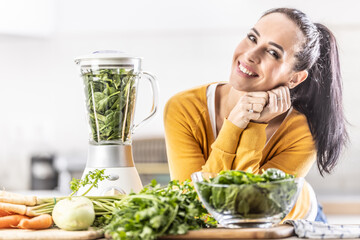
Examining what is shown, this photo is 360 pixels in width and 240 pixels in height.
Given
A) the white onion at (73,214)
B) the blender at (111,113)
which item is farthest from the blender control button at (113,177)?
the white onion at (73,214)

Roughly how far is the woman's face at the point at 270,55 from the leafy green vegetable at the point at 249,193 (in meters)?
0.57

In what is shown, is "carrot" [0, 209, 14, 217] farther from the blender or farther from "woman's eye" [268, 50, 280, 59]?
"woman's eye" [268, 50, 280, 59]

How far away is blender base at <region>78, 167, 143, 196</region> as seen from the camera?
1456mm

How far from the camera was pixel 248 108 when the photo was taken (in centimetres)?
167

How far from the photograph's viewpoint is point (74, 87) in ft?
9.83

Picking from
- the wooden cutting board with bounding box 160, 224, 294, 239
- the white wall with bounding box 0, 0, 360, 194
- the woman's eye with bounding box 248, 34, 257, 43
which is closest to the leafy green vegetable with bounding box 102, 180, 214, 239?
the wooden cutting board with bounding box 160, 224, 294, 239

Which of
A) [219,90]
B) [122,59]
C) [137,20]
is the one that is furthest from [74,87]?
[122,59]

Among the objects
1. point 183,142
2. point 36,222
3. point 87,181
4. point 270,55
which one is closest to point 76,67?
point 183,142

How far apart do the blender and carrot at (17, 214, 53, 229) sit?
21 centimetres

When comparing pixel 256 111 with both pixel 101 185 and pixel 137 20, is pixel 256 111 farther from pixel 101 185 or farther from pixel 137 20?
pixel 137 20

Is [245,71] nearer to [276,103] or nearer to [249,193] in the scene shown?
[276,103]

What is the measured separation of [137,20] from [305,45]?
1297 millimetres

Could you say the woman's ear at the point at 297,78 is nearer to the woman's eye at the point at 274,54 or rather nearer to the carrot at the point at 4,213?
the woman's eye at the point at 274,54

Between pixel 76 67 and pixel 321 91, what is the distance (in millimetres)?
1171
